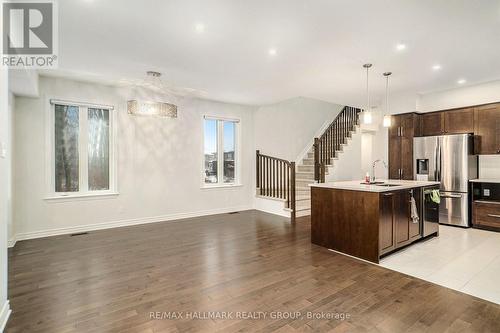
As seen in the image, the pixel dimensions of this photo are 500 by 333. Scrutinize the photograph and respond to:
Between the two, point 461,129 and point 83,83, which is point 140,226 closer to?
point 83,83

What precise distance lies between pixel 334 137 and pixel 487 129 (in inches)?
134

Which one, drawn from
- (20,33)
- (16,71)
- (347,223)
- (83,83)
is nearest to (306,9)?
(347,223)

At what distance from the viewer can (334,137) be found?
7.73 meters

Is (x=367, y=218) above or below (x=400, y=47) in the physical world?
below

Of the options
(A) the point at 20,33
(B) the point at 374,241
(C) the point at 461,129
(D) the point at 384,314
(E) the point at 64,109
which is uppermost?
(A) the point at 20,33

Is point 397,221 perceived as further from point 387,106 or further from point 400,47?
point 387,106

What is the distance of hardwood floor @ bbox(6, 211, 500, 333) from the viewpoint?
2.14 metres

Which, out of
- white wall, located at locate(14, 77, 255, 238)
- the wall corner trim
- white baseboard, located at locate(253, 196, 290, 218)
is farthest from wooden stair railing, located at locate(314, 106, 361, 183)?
the wall corner trim

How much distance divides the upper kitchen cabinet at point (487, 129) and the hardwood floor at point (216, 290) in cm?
378

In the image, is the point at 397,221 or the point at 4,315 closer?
the point at 4,315

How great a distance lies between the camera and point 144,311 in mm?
2324

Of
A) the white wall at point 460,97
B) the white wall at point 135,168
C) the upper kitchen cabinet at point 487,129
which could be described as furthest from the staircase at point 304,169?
the upper kitchen cabinet at point 487,129

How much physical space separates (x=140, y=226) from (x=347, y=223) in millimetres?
3994

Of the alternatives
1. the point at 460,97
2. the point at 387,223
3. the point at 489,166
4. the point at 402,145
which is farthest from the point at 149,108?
the point at 489,166
